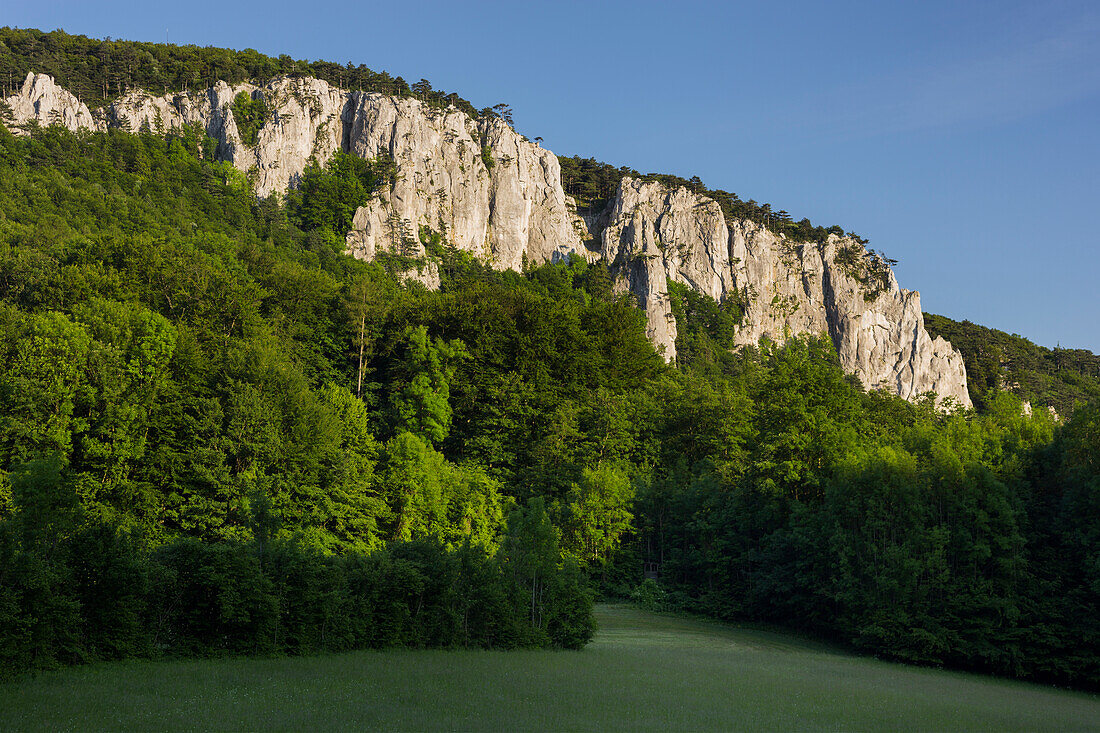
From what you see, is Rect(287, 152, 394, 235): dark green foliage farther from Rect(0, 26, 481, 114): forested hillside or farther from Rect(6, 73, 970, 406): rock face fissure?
Rect(0, 26, 481, 114): forested hillside

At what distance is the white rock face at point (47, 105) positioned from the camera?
99.2 meters

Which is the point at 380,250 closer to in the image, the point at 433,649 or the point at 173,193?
the point at 173,193

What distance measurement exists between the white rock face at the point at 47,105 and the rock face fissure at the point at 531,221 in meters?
0.22

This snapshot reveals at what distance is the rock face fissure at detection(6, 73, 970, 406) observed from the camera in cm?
10700

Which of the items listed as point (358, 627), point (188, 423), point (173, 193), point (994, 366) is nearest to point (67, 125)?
point (173, 193)

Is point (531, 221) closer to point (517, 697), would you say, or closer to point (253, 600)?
point (253, 600)

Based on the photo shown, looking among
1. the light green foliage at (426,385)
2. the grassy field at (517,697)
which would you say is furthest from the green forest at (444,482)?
the grassy field at (517,697)

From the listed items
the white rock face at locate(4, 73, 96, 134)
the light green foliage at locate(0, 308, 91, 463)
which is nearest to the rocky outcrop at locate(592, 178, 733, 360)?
the white rock face at locate(4, 73, 96, 134)

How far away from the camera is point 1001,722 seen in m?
16.7

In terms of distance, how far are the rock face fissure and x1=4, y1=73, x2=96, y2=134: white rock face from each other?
22 centimetres

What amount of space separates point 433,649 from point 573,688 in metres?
6.32

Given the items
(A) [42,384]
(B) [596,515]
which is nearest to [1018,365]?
(B) [596,515]

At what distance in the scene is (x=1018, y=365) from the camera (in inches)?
5212

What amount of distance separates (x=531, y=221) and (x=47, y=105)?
65.3 meters
